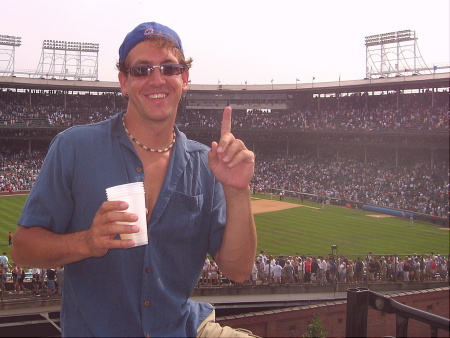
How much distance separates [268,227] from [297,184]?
52.6 feet

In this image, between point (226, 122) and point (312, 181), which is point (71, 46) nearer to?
point (312, 181)

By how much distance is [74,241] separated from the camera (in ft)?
7.58

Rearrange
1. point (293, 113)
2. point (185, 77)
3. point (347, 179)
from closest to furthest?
1. point (185, 77)
2. point (347, 179)
3. point (293, 113)

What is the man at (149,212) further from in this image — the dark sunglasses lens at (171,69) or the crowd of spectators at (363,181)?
the crowd of spectators at (363,181)

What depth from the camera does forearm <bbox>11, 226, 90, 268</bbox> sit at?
2.30 metres

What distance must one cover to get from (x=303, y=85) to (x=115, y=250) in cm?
5277

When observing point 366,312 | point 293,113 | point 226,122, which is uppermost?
point 293,113

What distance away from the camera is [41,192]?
7.88ft

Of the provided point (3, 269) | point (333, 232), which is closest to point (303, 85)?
point (333, 232)

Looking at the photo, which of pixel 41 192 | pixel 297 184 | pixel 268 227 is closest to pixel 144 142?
pixel 41 192

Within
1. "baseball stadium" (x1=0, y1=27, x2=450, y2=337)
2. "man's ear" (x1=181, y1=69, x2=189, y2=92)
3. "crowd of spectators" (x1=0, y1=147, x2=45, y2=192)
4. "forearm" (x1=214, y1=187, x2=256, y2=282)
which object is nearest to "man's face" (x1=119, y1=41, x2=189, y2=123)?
"man's ear" (x1=181, y1=69, x2=189, y2=92)

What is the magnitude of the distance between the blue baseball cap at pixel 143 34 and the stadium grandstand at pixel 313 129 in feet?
111

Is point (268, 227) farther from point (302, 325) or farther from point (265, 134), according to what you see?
point (265, 134)

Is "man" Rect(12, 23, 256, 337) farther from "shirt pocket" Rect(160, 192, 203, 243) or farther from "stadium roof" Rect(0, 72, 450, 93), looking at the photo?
"stadium roof" Rect(0, 72, 450, 93)
